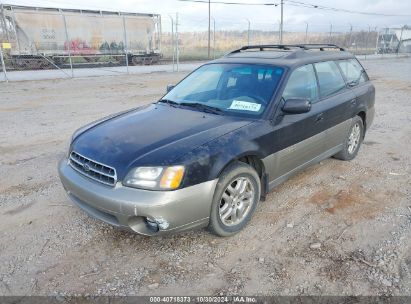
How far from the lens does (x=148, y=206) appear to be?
8.81 feet

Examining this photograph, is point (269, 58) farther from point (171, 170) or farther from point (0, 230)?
point (0, 230)

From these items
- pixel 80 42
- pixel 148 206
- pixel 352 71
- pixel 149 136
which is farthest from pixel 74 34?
pixel 148 206

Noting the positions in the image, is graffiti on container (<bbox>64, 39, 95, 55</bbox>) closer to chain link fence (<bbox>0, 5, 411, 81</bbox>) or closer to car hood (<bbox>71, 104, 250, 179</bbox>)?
chain link fence (<bbox>0, 5, 411, 81</bbox>)

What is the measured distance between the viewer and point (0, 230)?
3371mm

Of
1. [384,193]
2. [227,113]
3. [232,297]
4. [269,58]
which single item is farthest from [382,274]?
[269,58]

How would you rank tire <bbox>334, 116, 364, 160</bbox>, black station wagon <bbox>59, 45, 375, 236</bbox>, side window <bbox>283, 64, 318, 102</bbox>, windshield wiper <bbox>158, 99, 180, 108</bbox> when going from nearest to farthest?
black station wagon <bbox>59, 45, 375, 236</bbox>, side window <bbox>283, 64, 318, 102</bbox>, windshield wiper <bbox>158, 99, 180, 108</bbox>, tire <bbox>334, 116, 364, 160</bbox>

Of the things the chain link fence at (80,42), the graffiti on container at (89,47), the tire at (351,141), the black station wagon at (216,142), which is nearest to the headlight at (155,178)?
the black station wagon at (216,142)

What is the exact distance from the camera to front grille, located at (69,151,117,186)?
112 inches

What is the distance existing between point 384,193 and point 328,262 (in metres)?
1.78

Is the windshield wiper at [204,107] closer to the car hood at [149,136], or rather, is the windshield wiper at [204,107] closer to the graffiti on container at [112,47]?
the car hood at [149,136]

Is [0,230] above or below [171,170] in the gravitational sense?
below

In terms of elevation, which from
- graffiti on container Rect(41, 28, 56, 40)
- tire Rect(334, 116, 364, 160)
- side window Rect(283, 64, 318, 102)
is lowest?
tire Rect(334, 116, 364, 160)

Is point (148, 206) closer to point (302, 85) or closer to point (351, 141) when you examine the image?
point (302, 85)

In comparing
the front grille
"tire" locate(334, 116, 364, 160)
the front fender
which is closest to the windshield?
the front fender
